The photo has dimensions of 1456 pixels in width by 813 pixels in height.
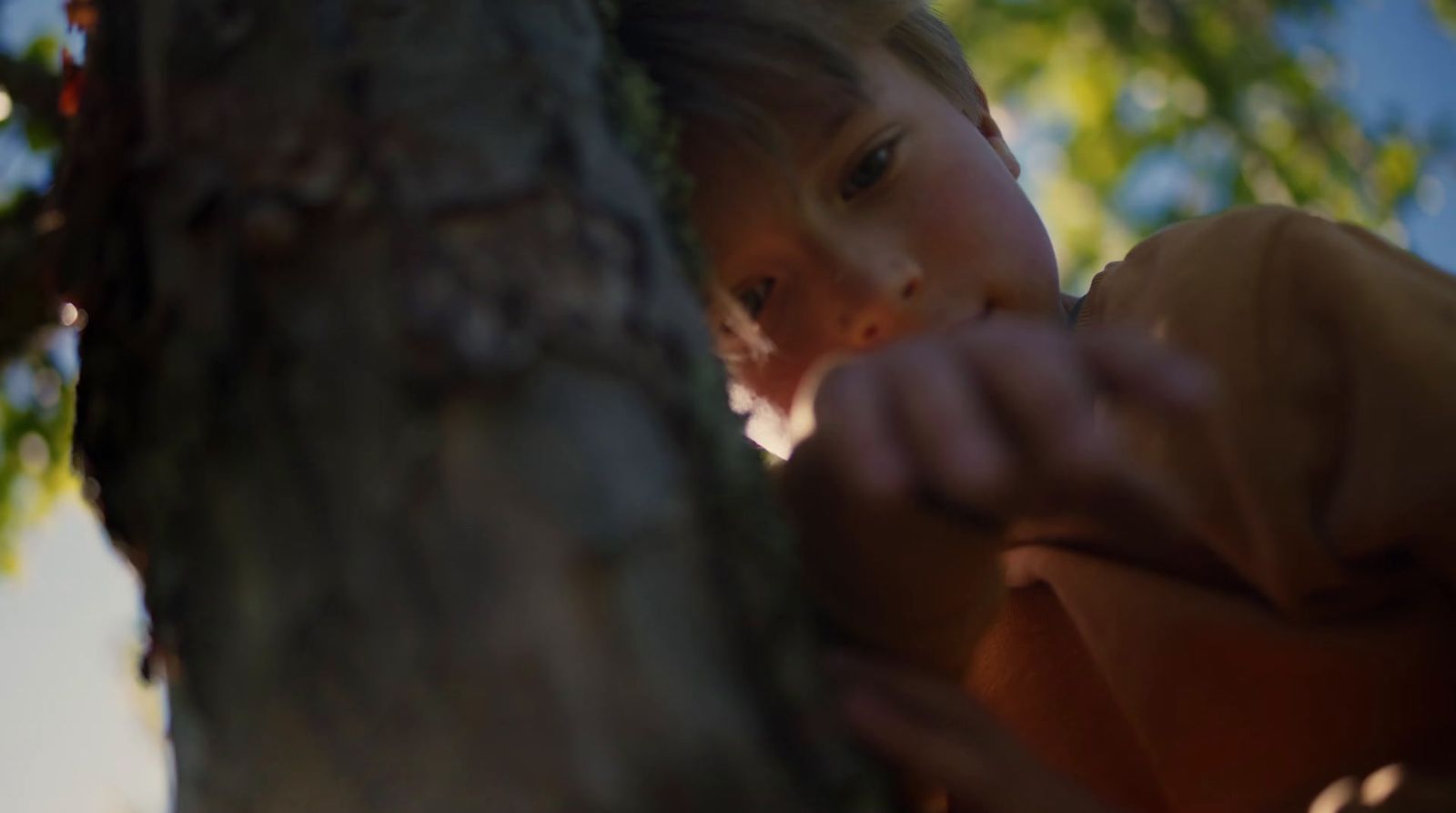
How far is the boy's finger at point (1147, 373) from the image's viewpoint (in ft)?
2.16

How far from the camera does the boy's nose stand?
4.99 ft

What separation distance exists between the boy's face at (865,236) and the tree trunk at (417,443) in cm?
79

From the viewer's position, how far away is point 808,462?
0.80 meters

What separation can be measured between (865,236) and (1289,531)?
69 centimetres

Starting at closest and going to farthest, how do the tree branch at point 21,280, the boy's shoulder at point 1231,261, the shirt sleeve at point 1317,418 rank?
1. the shirt sleeve at point 1317,418
2. the boy's shoulder at point 1231,261
3. the tree branch at point 21,280

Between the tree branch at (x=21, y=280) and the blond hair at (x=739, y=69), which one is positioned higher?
the blond hair at (x=739, y=69)

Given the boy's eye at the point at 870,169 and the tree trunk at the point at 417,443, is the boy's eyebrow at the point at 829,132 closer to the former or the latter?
the boy's eye at the point at 870,169

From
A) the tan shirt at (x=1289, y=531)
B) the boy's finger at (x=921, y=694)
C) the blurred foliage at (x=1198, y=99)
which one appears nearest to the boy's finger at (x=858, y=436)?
the boy's finger at (x=921, y=694)

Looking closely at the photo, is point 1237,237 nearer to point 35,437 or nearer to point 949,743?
point 949,743

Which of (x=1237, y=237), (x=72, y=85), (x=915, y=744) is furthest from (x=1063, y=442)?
(x=72, y=85)

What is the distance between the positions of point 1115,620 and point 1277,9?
610 cm

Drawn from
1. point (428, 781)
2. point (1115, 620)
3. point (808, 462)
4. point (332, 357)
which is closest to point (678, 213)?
point (808, 462)

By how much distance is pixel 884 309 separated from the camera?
1527 millimetres

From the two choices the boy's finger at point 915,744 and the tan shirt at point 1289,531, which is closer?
the boy's finger at point 915,744
